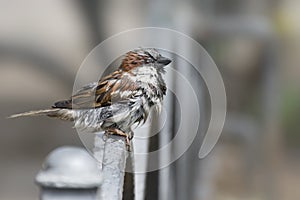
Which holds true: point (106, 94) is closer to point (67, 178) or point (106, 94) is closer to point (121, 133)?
point (121, 133)

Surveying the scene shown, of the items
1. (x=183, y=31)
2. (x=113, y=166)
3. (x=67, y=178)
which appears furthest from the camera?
(x=183, y=31)

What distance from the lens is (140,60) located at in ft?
3.14

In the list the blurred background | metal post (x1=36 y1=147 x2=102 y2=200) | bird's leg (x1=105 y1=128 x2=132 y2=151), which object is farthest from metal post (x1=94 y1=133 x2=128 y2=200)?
the blurred background

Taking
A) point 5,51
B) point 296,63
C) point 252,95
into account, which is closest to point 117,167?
point 5,51

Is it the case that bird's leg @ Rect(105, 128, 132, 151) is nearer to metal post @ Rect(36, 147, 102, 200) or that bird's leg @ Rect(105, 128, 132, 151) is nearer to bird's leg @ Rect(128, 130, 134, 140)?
bird's leg @ Rect(128, 130, 134, 140)

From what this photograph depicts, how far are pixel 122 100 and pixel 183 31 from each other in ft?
6.64

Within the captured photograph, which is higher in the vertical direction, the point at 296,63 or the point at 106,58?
the point at 296,63

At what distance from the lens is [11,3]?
11.5 ft

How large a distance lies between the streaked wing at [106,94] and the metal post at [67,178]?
0.27 metres

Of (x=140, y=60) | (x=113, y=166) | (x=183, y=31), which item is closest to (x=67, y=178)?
(x=113, y=166)

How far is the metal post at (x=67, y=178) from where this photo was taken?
0.65 metres

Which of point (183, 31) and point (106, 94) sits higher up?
point (183, 31)

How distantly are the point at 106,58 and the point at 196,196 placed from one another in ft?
2.96

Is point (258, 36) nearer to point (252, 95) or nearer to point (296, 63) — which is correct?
point (252, 95)
